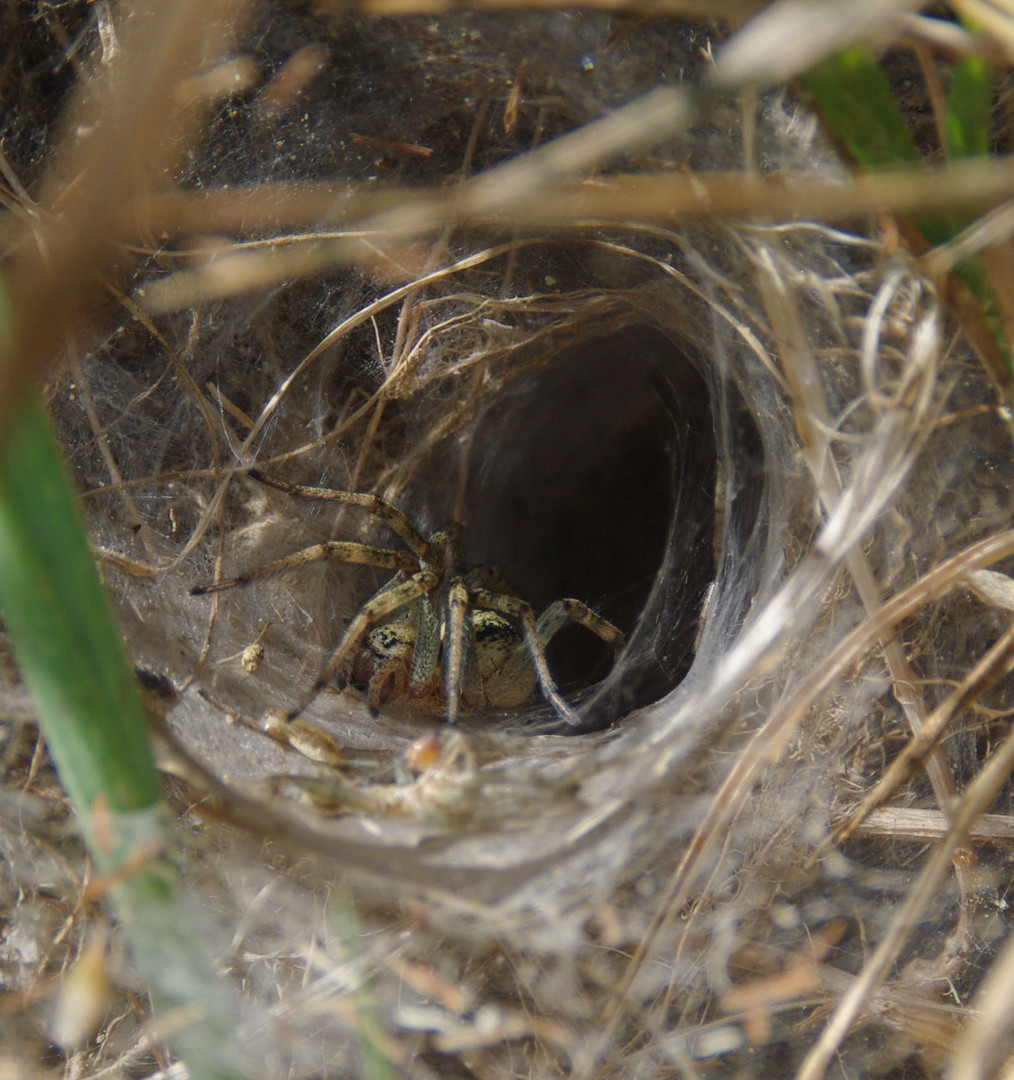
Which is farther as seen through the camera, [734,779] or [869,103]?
[734,779]

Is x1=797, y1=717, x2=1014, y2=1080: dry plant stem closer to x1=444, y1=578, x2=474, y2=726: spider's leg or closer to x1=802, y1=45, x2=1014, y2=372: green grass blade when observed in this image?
x1=802, y1=45, x2=1014, y2=372: green grass blade

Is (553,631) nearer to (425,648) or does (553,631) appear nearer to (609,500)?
(425,648)

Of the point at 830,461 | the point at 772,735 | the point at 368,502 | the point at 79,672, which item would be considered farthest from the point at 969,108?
the point at 368,502

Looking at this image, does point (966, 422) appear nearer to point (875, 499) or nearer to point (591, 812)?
point (875, 499)

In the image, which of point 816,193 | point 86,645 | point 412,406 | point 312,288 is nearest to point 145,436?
point 312,288

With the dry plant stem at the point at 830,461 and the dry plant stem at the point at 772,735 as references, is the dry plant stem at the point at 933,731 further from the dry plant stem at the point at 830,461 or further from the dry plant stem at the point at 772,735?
the dry plant stem at the point at 772,735

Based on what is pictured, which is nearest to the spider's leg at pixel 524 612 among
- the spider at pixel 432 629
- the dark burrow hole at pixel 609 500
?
the spider at pixel 432 629

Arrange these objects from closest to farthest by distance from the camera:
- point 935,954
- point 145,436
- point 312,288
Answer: point 935,954 → point 145,436 → point 312,288
